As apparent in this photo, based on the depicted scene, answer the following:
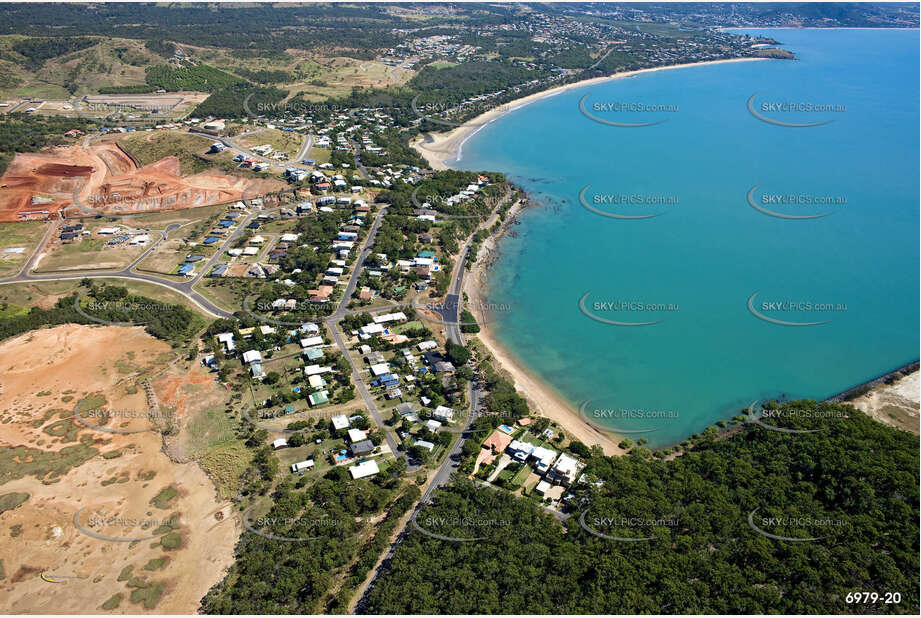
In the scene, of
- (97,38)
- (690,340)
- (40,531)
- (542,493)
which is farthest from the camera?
(97,38)

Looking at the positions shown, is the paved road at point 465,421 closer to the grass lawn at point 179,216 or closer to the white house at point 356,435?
the white house at point 356,435

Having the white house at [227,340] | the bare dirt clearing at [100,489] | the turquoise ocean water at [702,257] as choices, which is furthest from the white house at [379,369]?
the turquoise ocean water at [702,257]

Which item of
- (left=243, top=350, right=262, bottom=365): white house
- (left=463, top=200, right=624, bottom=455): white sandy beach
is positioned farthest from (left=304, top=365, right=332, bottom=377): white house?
(left=463, top=200, right=624, bottom=455): white sandy beach

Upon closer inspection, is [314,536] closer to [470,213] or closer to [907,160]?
[470,213]

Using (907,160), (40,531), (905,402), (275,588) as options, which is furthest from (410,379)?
(907,160)

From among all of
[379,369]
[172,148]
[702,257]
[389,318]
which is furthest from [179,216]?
[702,257]

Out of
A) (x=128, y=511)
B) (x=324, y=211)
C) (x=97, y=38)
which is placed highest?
(x=97, y=38)
